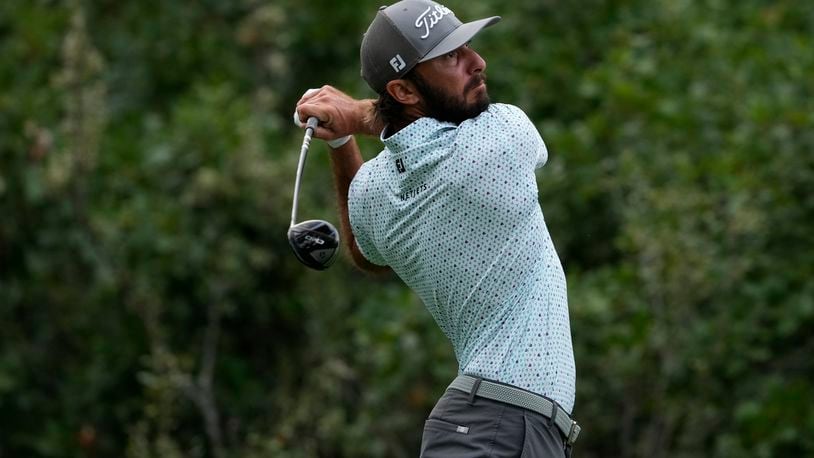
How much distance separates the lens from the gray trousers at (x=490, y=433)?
3.78 m

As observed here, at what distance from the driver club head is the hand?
10.1 inches

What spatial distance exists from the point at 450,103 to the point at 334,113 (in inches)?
15.1

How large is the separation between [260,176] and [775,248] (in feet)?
9.32

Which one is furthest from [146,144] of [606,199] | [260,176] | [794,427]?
[794,427]

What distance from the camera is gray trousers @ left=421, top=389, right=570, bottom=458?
149 inches

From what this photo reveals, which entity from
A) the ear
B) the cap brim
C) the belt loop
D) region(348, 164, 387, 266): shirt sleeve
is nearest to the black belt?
the belt loop

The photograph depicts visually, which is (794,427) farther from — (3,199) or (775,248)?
(3,199)

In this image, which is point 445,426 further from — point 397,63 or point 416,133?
point 397,63

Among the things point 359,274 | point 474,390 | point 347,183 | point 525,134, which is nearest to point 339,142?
point 347,183

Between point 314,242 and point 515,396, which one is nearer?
point 515,396

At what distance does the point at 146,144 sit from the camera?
8.64 metres

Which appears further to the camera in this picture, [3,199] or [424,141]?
[3,199]

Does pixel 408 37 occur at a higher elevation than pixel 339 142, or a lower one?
higher

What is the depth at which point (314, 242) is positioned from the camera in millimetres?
4074
